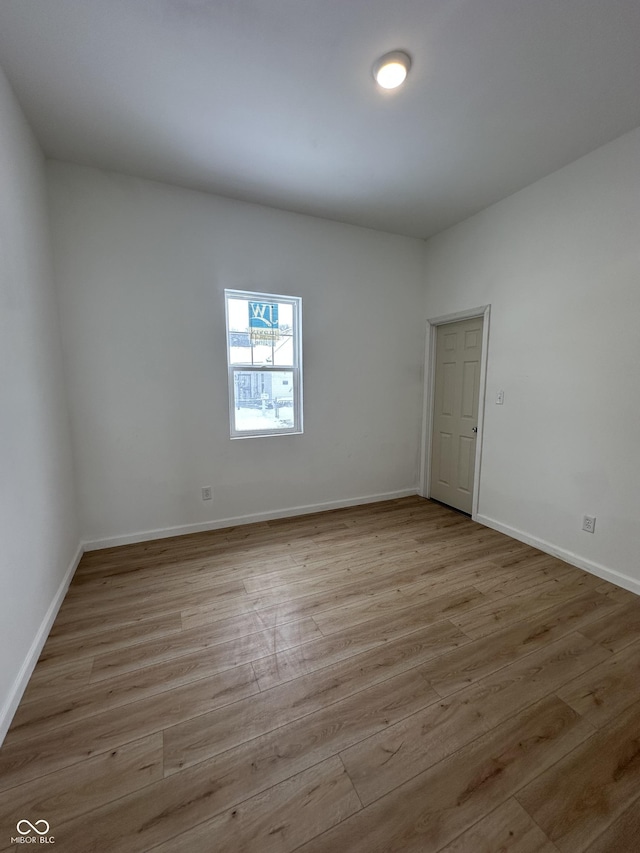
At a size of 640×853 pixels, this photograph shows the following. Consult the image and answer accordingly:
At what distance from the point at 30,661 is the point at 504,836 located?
203 centimetres

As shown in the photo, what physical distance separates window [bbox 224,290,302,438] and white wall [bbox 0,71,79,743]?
4.30 feet

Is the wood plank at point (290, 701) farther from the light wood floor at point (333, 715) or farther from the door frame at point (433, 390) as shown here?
the door frame at point (433, 390)

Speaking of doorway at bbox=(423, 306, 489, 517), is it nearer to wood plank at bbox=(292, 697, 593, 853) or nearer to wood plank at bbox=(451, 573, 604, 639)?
wood plank at bbox=(451, 573, 604, 639)

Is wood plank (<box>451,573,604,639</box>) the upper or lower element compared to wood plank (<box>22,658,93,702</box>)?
upper

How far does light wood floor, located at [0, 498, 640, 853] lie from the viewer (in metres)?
1.04

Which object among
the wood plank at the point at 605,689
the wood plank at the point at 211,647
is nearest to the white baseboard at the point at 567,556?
the wood plank at the point at 605,689

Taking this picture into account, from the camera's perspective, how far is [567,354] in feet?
8.30

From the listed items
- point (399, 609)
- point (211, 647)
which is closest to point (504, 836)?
point (399, 609)

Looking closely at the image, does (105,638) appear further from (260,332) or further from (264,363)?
(260,332)

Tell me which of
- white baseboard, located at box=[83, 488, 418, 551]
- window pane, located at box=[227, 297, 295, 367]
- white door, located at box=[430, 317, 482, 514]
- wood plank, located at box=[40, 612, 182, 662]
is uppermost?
window pane, located at box=[227, 297, 295, 367]

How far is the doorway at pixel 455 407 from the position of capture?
3.30 meters

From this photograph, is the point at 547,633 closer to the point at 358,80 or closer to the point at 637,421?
the point at 637,421

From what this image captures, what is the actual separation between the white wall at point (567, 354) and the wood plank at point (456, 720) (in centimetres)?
108

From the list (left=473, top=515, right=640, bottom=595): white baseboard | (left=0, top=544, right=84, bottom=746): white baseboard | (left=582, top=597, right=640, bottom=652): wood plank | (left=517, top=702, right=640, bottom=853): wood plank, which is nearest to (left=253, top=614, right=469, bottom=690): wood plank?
(left=517, top=702, right=640, bottom=853): wood plank
